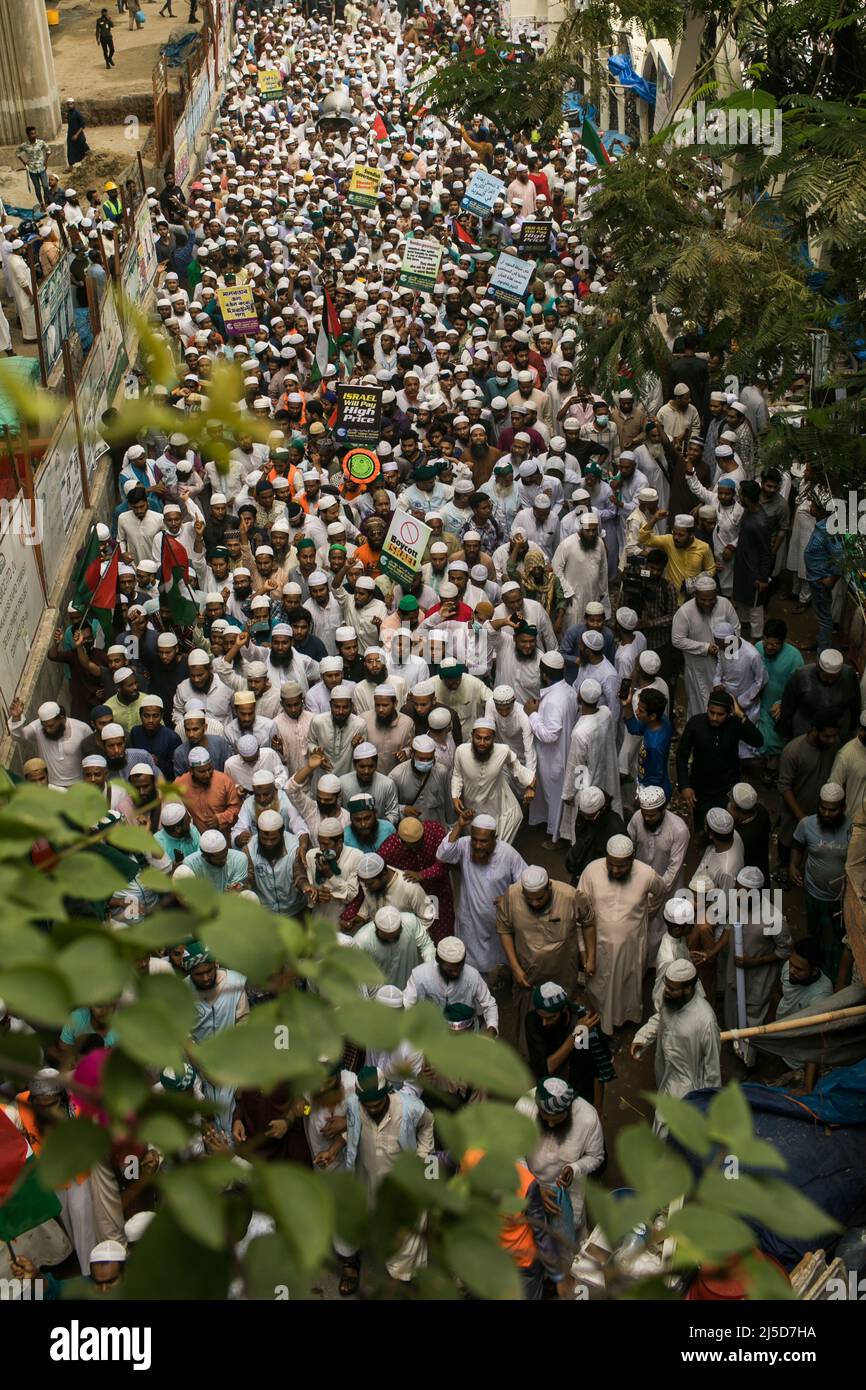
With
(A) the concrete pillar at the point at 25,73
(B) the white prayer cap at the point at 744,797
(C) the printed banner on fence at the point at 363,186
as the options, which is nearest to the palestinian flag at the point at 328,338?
(C) the printed banner on fence at the point at 363,186

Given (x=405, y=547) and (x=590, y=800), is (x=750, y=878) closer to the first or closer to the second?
(x=590, y=800)

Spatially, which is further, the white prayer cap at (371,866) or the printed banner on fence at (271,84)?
the printed banner on fence at (271,84)

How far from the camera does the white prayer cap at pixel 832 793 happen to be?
283 inches

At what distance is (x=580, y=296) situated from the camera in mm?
15156

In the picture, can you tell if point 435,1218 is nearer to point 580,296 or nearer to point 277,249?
point 580,296

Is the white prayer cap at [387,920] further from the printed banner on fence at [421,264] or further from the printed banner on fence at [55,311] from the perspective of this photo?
the printed banner on fence at [421,264]

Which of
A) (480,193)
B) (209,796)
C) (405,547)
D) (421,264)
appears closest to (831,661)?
(405,547)

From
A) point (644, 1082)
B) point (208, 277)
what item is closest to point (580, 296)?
point (208, 277)

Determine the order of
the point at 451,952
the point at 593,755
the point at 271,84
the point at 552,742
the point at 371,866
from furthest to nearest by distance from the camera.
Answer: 1. the point at 271,84
2. the point at 552,742
3. the point at 593,755
4. the point at 371,866
5. the point at 451,952

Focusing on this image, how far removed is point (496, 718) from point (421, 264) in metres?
7.00

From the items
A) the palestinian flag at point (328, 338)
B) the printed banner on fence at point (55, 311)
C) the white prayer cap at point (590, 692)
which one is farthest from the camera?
the palestinian flag at point (328, 338)

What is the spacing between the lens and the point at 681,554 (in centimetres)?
977

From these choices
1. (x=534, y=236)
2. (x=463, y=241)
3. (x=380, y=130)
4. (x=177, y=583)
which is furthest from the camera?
(x=380, y=130)

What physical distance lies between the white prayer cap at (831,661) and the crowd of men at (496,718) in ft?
0.09
